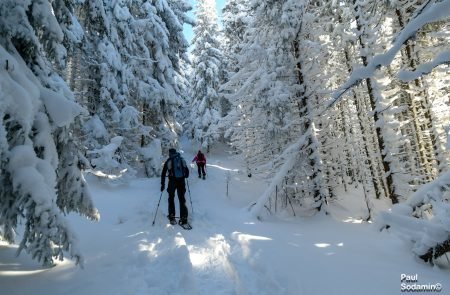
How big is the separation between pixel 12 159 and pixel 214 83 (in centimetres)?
3186

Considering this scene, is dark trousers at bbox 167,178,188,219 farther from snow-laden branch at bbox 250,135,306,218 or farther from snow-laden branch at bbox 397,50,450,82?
snow-laden branch at bbox 397,50,450,82

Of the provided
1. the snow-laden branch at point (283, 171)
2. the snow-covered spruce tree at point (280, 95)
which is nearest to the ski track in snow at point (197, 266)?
the snow-laden branch at point (283, 171)

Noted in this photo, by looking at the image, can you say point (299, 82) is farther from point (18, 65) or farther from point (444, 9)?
point (18, 65)

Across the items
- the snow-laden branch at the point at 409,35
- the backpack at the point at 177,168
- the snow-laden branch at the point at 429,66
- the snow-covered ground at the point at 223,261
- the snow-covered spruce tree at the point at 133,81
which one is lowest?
the snow-covered ground at the point at 223,261

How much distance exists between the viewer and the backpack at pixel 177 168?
1043 cm

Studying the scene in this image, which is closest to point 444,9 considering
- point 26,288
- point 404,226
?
point 404,226

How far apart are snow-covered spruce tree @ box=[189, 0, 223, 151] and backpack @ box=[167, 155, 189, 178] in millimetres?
23420

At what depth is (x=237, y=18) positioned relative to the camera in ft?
75.9

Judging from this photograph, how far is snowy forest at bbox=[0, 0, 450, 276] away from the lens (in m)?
4.42

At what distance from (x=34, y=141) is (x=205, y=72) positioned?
3105 cm

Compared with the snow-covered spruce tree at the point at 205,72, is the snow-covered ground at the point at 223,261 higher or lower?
lower

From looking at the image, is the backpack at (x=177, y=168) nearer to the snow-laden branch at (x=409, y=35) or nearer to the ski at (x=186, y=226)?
the ski at (x=186, y=226)

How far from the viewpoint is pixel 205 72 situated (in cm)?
3488

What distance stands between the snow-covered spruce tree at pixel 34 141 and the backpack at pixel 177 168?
473 cm
